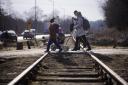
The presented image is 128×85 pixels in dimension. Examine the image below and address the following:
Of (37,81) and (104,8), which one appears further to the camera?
(104,8)

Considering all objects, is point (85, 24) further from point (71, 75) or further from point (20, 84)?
point (20, 84)

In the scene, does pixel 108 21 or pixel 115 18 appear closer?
pixel 115 18

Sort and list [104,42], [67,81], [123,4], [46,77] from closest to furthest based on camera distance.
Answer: [67,81], [46,77], [104,42], [123,4]

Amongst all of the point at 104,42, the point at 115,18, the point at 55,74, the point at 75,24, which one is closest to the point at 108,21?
the point at 115,18

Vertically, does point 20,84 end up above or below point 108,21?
below

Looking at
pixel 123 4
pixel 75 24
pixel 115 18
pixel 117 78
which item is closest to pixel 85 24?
pixel 75 24

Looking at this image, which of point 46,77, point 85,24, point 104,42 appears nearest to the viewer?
point 46,77

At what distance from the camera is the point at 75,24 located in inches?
738

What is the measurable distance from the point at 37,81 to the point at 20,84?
71 cm

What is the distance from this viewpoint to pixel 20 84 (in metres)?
7.41

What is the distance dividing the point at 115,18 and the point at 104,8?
9.78 meters

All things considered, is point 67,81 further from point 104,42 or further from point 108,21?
point 108,21

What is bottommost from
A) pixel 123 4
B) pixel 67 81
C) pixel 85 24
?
pixel 67 81

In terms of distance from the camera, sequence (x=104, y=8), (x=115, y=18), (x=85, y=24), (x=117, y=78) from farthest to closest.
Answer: (x=104, y=8), (x=115, y=18), (x=85, y=24), (x=117, y=78)
